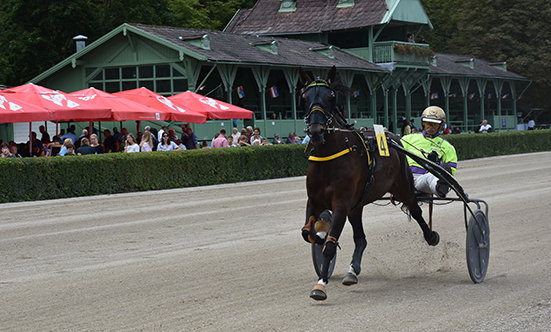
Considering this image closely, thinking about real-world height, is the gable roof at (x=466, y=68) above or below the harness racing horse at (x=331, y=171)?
above

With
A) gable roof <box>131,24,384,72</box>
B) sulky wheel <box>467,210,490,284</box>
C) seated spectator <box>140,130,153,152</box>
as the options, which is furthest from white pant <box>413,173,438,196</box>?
gable roof <box>131,24,384,72</box>

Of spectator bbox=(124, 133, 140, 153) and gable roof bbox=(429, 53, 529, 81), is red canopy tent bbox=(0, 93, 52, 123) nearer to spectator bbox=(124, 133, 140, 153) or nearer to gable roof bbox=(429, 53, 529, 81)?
spectator bbox=(124, 133, 140, 153)

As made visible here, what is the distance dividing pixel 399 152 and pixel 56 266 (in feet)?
12.6

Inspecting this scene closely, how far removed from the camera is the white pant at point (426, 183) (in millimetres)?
7460

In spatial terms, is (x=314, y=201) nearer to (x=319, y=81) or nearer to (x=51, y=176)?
(x=319, y=81)

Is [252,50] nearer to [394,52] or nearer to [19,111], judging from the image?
[394,52]

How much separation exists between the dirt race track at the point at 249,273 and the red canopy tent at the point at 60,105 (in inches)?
203

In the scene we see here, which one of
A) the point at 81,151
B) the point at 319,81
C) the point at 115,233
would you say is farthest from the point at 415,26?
the point at 319,81

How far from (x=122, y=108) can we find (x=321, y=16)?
22209 millimetres

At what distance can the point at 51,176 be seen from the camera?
1530 centimetres

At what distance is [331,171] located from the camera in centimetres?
627

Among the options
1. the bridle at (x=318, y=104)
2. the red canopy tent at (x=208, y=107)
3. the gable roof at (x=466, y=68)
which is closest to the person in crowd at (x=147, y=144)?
the red canopy tent at (x=208, y=107)

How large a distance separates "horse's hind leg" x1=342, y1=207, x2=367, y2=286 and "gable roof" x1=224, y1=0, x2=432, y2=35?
1192 inches

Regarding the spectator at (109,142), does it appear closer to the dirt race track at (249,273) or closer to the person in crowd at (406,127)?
the dirt race track at (249,273)
